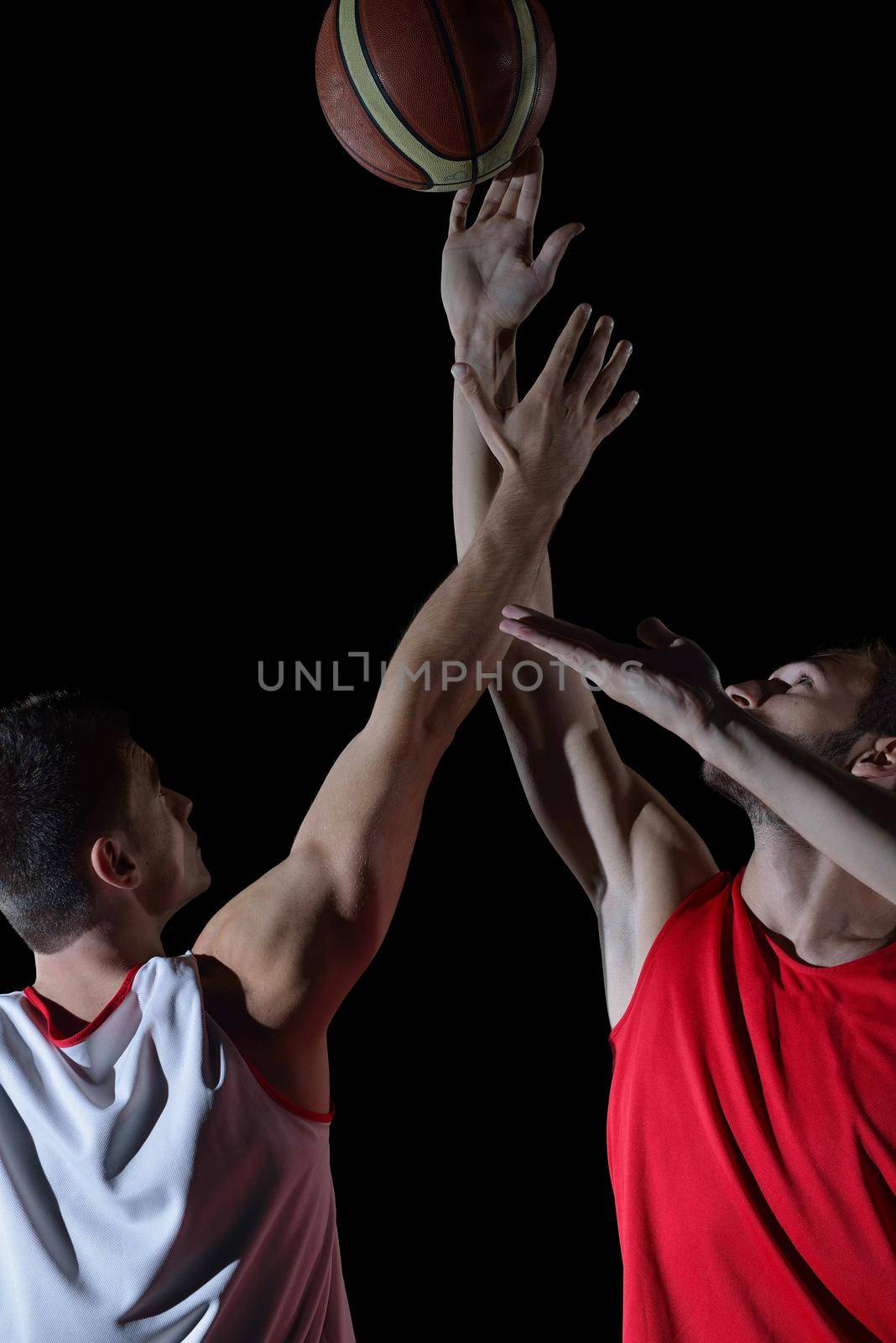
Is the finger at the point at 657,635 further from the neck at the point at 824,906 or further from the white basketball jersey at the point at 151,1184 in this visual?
the white basketball jersey at the point at 151,1184


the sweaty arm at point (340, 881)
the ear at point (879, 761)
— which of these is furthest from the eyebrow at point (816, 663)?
the sweaty arm at point (340, 881)

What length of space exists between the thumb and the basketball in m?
0.38

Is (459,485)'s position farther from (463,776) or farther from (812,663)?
(463,776)

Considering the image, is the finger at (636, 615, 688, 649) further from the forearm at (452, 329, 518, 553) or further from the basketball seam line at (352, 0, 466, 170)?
the basketball seam line at (352, 0, 466, 170)

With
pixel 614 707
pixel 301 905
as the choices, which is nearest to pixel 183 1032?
pixel 301 905

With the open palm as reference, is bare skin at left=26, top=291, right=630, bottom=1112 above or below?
below

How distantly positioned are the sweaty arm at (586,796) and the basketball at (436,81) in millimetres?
372

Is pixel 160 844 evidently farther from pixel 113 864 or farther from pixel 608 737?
pixel 608 737

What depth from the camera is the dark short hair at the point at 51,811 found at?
175cm

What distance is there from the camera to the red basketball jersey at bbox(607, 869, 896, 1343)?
70.4 inches

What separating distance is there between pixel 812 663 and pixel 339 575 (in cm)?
162

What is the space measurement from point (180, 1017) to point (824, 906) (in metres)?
1.11

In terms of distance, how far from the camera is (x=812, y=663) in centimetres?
214

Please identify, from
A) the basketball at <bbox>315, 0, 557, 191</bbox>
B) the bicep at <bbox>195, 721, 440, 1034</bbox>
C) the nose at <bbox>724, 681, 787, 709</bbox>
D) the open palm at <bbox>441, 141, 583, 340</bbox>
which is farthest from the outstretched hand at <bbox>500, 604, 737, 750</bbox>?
the basketball at <bbox>315, 0, 557, 191</bbox>
